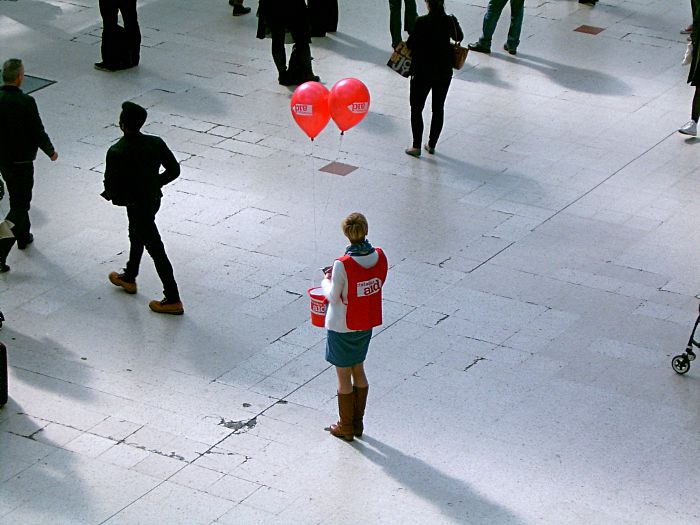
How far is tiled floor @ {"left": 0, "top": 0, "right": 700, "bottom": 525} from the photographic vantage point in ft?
26.8

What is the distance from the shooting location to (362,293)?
8.11 meters

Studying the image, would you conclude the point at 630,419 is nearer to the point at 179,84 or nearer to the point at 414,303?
the point at 414,303

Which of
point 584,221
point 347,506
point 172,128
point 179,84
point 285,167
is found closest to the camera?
point 347,506

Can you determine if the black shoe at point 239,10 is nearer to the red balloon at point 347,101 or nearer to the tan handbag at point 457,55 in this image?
the tan handbag at point 457,55

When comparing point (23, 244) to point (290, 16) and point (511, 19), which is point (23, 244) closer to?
point (290, 16)

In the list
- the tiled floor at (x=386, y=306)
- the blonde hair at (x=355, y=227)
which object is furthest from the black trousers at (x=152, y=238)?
the blonde hair at (x=355, y=227)

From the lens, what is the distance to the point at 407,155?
1359 cm

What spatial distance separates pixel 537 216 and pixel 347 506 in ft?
16.6

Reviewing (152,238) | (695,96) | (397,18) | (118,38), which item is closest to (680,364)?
(152,238)

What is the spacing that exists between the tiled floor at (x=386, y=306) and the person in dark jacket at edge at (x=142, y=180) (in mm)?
324

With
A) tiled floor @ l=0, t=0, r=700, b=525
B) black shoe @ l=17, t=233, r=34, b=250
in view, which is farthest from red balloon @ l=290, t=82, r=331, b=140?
black shoe @ l=17, t=233, r=34, b=250

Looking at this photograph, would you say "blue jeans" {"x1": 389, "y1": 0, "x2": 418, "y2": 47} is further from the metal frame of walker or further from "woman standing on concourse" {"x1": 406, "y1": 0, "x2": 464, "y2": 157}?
the metal frame of walker

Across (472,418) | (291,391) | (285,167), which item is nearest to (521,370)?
(472,418)

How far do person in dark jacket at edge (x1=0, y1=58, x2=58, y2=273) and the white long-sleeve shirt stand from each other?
380cm
